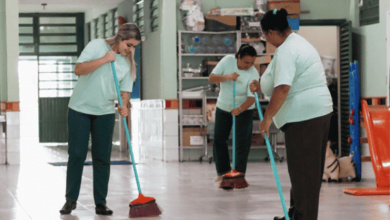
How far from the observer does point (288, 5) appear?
8.30 meters

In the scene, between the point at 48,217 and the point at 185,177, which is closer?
the point at 48,217

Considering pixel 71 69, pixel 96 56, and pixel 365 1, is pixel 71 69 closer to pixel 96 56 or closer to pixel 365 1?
pixel 365 1

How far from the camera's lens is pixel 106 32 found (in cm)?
1120

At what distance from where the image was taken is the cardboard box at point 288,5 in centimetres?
829

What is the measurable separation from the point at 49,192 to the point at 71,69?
795 centimetres

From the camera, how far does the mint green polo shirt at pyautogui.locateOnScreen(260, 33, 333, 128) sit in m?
2.70

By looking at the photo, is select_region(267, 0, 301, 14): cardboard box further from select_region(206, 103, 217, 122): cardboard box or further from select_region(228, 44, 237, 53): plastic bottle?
select_region(206, 103, 217, 122): cardboard box

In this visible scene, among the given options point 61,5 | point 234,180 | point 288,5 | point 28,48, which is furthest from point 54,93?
point 234,180

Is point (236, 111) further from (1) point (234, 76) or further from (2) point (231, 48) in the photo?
(2) point (231, 48)

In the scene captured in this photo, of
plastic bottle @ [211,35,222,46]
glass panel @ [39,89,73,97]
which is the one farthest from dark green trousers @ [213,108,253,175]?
glass panel @ [39,89,73,97]

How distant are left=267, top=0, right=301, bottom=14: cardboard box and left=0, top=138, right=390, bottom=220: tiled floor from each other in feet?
8.41

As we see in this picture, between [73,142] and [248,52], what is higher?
[248,52]

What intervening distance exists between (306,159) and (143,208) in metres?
1.36

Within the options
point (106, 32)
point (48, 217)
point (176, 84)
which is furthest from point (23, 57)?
point (48, 217)
